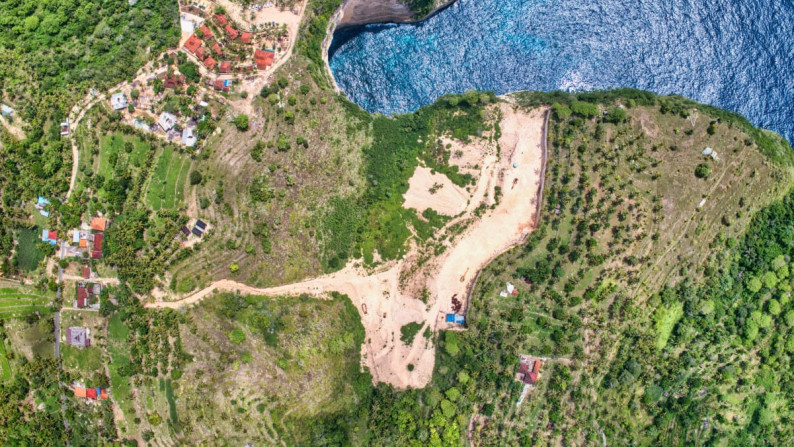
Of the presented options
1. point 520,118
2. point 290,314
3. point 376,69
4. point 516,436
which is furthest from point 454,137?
point 516,436

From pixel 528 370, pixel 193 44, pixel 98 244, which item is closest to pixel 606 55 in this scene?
pixel 528 370

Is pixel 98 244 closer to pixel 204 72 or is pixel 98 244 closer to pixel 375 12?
pixel 204 72

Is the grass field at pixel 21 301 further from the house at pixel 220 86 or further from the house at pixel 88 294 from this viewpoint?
the house at pixel 220 86

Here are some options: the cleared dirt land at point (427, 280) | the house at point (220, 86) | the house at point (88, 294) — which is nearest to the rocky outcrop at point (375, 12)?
the house at point (220, 86)

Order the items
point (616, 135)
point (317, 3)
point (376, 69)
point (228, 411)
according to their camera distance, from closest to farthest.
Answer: point (228, 411) → point (616, 135) → point (317, 3) → point (376, 69)

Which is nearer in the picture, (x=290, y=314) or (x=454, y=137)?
(x=290, y=314)

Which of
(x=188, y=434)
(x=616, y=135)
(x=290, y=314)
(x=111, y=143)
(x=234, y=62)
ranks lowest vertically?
(x=188, y=434)

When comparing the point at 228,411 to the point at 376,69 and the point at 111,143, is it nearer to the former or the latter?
the point at 111,143
